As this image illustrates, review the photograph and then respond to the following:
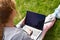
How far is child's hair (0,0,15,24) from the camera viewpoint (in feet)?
4.95

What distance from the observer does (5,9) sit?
1.52m

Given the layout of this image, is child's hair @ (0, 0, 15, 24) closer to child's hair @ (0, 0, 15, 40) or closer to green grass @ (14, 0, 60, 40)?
child's hair @ (0, 0, 15, 40)

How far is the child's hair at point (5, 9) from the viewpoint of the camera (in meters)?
1.51

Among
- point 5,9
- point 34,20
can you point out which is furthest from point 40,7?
point 5,9

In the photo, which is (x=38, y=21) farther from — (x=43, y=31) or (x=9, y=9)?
(x=9, y=9)

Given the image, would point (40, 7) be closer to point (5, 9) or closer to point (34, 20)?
point (34, 20)

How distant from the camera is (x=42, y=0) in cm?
260

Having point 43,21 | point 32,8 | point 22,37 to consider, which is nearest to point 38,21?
point 43,21

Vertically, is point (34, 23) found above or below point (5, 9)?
below

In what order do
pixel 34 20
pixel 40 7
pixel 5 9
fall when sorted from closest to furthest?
pixel 5 9, pixel 34 20, pixel 40 7

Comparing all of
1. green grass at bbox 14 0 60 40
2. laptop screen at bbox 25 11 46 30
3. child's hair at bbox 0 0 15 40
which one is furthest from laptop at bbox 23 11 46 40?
child's hair at bbox 0 0 15 40

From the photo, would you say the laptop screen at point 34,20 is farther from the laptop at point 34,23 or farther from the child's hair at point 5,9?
the child's hair at point 5,9

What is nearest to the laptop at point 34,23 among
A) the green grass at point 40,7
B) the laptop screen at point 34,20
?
the laptop screen at point 34,20

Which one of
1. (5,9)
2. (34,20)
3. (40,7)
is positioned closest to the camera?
(5,9)
